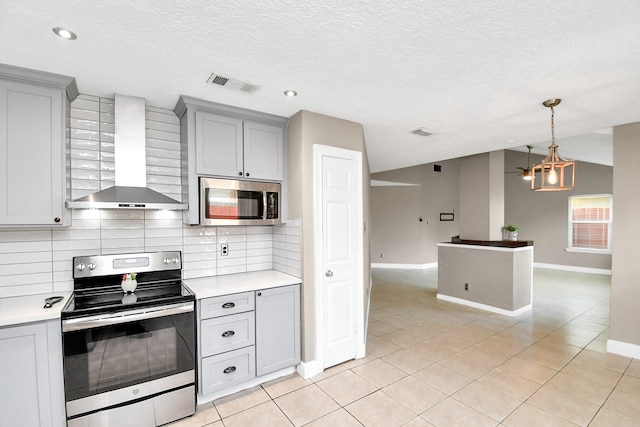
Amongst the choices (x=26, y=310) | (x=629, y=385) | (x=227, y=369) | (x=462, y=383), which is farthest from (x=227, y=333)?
(x=629, y=385)

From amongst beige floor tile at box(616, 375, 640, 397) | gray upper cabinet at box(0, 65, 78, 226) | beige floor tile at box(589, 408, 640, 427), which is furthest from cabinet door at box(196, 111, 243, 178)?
beige floor tile at box(616, 375, 640, 397)

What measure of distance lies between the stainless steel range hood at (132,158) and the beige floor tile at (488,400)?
293 centimetres

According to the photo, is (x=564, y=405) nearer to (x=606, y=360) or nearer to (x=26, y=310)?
(x=606, y=360)

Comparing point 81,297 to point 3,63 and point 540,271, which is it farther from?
point 540,271

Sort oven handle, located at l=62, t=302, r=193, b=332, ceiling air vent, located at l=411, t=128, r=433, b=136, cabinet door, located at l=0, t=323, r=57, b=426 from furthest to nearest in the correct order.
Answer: ceiling air vent, located at l=411, t=128, r=433, b=136
oven handle, located at l=62, t=302, r=193, b=332
cabinet door, located at l=0, t=323, r=57, b=426

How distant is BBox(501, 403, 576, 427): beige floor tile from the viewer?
217 centimetres

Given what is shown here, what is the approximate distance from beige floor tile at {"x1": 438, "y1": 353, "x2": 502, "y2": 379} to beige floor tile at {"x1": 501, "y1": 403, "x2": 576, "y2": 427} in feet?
1.74

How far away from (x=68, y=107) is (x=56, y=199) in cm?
79

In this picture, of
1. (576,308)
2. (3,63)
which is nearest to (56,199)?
(3,63)

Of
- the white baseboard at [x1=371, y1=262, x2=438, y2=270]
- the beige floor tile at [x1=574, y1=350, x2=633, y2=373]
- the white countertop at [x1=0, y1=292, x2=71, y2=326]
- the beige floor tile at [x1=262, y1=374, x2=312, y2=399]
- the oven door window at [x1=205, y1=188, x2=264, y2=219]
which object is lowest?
the white baseboard at [x1=371, y1=262, x2=438, y2=270]

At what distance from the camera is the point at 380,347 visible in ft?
11.5

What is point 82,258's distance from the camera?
238 cm

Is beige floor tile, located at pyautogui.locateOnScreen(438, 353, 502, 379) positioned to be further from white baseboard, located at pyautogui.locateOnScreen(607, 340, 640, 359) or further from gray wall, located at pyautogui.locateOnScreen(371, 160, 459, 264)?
gray wall, located at pyautogui.locateOnScreen(371, 160, 459, 264)

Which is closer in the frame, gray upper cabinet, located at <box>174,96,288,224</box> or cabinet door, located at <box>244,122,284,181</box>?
gray upper cabinet, located at <box>174,96,288,224</box>
